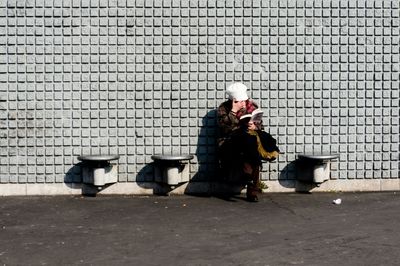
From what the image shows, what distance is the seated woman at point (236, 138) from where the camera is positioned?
10555 millimetres

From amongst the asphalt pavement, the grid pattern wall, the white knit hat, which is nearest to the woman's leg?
the asphalt pavement

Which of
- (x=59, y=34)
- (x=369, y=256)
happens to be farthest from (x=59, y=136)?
(x=369, y=256)

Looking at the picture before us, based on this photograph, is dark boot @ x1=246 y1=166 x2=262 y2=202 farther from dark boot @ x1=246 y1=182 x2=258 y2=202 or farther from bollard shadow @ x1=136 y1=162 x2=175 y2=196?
bollard shadow @ x1=136 y1=162 x2=175 y2=196

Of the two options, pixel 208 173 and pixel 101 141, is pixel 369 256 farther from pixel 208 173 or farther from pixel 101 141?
pixel 101 141

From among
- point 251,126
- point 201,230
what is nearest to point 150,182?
point 251,126

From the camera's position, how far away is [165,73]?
11.2m

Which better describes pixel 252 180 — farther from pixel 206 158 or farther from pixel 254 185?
pixel 206 158

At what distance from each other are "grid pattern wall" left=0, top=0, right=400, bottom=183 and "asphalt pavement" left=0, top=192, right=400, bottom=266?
2.58ft

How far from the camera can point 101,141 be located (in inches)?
439

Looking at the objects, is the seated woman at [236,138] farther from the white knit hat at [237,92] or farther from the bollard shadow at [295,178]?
the bollard shadow at [295,178]

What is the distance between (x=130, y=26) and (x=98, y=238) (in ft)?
12.6

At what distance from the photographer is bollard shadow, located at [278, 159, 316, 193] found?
11.4 metres

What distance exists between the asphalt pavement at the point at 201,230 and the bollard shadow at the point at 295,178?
0.27m

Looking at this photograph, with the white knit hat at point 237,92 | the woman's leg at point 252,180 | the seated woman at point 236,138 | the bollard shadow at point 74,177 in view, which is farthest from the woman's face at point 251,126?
the bollard shadow at point 74,177
